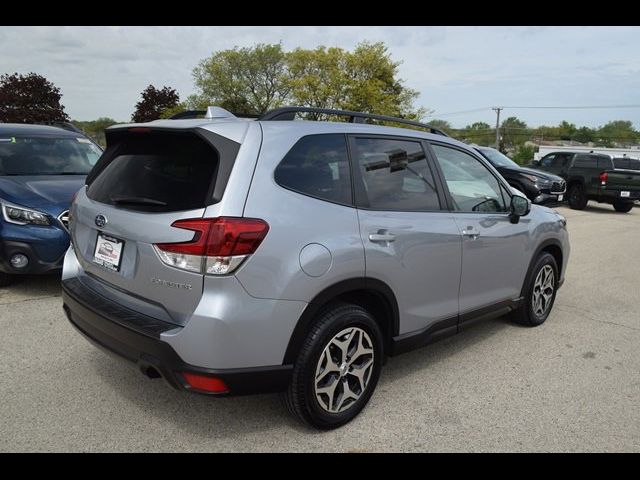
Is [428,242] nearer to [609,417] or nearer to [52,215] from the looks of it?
[609,417]

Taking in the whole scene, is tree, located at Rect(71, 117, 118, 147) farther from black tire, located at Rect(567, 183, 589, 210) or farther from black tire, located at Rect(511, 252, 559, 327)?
black tire, located at Rect(567, 183, 589, 210)

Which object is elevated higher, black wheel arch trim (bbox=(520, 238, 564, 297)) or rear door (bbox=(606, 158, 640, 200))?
rear door (bbox=(606, 158, 640, 200))

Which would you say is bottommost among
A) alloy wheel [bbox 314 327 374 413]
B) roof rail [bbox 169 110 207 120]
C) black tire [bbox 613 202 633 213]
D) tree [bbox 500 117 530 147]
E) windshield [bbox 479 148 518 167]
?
alloy wheel [bbox 314 327 374 413]

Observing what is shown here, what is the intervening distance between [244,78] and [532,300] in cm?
4377

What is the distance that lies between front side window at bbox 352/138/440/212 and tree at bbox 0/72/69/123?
3895cm

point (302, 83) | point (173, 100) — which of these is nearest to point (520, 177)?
point (302, 83)

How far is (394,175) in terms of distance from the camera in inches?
127

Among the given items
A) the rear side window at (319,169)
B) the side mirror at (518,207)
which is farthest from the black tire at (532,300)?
the rear side window at (319,169)

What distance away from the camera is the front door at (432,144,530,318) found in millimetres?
3607

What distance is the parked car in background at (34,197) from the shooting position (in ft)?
15.3

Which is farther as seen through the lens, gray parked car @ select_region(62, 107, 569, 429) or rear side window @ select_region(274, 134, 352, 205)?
rear side window @ select_region(274, 134, 352, 205)

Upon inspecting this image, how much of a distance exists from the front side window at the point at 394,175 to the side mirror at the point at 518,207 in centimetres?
96

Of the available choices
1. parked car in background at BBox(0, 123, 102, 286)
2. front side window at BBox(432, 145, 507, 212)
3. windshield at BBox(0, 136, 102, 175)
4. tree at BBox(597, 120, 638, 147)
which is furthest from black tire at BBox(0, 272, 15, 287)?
tree at BBox(597, 120, 638, 147)
